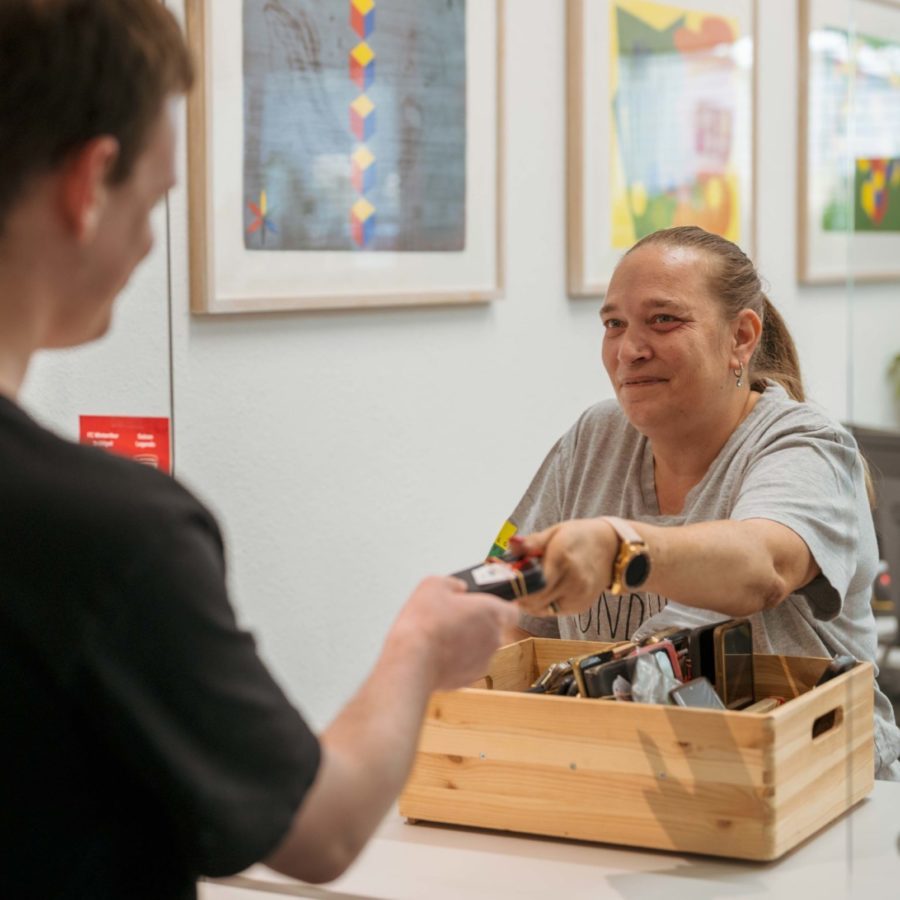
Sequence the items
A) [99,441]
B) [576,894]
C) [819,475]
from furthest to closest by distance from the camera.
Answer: [99,441] → [819,475] → [576,894]

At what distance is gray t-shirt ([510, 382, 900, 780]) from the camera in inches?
67.9

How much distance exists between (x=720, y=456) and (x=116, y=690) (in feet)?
3.82

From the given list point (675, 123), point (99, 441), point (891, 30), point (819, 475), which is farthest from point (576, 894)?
point (675, 123)

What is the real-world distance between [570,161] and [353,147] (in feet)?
1.14

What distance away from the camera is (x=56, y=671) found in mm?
811

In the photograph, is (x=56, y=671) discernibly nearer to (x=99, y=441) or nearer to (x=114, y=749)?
(x=114, y=749)

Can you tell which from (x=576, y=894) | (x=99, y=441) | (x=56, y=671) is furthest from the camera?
(x=99, y=441)

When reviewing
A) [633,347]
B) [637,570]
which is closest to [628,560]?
[637,570]

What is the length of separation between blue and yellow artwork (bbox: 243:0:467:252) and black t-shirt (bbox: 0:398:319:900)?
152 cm

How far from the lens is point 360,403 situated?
2377 millimetres

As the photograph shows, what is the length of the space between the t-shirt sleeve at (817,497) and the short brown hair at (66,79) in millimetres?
998

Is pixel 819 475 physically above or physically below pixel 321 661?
above

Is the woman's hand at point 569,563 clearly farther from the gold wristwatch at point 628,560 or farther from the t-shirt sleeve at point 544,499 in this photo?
the t-shirt sleeve at point 544,499

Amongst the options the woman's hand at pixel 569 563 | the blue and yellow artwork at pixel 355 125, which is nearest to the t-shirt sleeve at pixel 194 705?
the woman's hand at pixel 569 563
